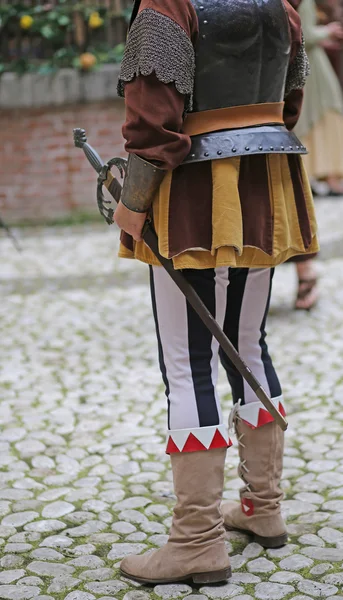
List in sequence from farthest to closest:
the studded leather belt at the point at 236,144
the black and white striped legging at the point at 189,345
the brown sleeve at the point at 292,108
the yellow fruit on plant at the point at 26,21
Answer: the yellow fruit on plant at the point at 26,21 → the brown sleeve at the point at 292,108 → the black and white striped legging at the point at 189,345 → the studded leather belt at the point at 236,144

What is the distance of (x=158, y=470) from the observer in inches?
129

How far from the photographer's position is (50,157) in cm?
826

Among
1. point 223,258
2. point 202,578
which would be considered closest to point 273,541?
point 202,578

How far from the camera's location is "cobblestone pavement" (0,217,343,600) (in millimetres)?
2525

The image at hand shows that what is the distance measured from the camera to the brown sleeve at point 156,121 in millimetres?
2203

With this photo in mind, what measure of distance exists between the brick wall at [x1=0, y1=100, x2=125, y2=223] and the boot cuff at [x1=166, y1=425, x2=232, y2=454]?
6067 mm

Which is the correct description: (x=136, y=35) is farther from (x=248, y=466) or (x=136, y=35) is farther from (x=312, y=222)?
(x=248, y=466)

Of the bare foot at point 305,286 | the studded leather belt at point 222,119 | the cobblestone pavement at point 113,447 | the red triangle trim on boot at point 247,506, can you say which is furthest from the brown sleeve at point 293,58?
the bare foot at point 305,286

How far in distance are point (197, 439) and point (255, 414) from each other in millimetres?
278

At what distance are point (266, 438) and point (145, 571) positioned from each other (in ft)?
1.68

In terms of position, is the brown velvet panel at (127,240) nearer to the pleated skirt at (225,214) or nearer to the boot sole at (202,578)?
the pleated skirt at (225,214)

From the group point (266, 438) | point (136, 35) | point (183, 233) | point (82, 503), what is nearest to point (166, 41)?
point (136, 35)

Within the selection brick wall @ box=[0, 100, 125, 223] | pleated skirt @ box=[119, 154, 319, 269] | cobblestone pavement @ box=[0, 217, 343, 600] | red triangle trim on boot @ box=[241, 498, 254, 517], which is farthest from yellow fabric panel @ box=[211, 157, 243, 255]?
brick wall @ box=[0, 100, 125, 223]

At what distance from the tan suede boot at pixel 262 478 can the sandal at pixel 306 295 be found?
2.76 meters
